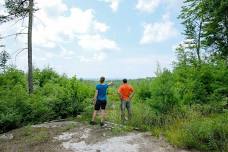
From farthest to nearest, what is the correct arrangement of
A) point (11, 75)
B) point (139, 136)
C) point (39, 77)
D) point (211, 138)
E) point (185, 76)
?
point (39, 77)
point (11, 75)
point (185, 76)
point (139, 136)
point (211, 138)

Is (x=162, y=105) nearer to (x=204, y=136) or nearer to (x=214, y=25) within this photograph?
(x=204, y=136)

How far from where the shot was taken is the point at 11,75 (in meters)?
27.7

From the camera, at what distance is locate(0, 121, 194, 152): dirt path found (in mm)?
12852

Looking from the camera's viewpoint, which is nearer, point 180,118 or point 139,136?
point 139,136

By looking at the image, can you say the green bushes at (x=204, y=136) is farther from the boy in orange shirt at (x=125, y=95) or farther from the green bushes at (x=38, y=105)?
the green bushes at (x=38, y=105)

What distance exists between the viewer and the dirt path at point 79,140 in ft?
42.2

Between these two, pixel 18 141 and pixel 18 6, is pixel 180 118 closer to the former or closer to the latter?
pixel 18 141

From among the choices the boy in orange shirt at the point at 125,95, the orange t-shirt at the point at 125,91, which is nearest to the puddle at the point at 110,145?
the boy in orange shirt at the point at 125,95

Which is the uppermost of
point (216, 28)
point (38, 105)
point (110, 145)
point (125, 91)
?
point (216, 28)

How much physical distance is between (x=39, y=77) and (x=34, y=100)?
11977 millimetres

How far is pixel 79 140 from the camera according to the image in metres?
14.0

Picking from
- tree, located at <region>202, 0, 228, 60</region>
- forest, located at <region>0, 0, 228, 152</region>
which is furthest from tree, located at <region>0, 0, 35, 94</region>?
tree, located at <region>202, 0, 228, 60</region>

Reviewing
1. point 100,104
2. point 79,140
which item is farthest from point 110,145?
point 100,104

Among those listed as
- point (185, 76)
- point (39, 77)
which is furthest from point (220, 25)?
point (39, 77)
